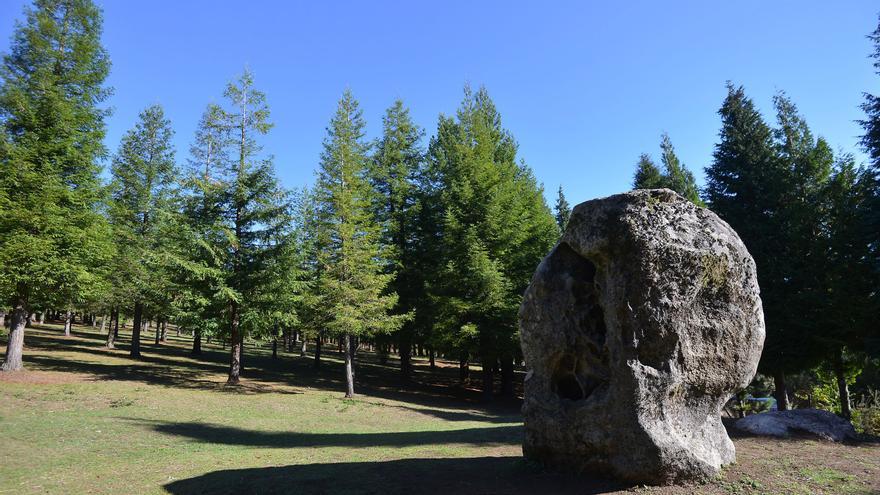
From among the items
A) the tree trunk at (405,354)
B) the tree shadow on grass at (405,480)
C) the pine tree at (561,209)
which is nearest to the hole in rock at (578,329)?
the tree shadow on grass at (405,480)

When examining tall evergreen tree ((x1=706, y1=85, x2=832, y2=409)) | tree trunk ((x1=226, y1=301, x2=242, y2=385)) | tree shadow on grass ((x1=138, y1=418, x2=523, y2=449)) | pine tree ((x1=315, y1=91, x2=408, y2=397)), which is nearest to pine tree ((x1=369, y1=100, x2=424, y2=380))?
pine tree ((x1=315, y1=91, x2=408, y2=397))

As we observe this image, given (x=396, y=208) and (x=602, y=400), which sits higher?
(x=396, y=208)

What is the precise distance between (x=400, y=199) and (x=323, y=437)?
53.0 feet

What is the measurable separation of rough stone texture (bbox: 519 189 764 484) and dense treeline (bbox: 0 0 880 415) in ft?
34.8

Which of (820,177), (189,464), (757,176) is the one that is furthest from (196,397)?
(820,177)

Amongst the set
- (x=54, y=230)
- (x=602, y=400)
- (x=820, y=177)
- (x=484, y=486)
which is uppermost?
(x=820, y=177)

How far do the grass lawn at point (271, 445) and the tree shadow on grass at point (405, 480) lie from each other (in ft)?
0.09

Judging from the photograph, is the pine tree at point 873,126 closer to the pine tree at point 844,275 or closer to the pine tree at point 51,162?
the pine tree at point 844,275

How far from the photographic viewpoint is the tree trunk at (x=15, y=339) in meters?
16.9

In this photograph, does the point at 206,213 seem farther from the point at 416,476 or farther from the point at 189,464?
the point at 416,476

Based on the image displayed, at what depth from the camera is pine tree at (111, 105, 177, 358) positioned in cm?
2450

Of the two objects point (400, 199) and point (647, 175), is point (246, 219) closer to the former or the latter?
point (400, 199)

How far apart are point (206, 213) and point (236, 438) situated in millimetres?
11548

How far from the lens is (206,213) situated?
1998cm
